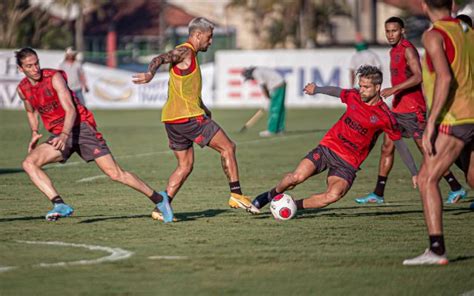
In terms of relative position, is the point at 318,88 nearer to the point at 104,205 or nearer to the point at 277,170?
the point at 104,205

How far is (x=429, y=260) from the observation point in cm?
895

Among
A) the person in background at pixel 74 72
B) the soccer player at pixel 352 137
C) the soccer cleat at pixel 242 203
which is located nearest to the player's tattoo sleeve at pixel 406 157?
the soccer player at pixel 352 137

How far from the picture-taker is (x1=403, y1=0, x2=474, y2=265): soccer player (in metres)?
8.80

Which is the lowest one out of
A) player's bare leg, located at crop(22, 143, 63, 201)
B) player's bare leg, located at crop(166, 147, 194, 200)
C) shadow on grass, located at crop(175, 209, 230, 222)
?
shadow on grass, located at crop(175, 209, 230, 222)

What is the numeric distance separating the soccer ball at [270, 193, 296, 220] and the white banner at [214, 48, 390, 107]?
2672 centimetres

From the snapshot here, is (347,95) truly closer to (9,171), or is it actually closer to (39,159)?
(39,159)

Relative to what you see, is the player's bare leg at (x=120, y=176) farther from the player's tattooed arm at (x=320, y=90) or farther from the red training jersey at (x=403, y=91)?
the red training jersey at (x=403, y=91)

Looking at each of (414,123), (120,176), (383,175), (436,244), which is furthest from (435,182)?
(383,175)

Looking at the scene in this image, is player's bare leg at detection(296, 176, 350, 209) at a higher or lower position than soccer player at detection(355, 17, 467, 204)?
lower

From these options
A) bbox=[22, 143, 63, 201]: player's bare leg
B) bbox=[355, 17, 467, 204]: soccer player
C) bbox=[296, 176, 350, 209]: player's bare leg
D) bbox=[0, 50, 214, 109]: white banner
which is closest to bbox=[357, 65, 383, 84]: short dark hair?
bbox=[296, 176, 350, 209]: player's bare leg

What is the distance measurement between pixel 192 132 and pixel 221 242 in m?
2.03

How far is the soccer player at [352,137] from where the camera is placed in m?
11.5

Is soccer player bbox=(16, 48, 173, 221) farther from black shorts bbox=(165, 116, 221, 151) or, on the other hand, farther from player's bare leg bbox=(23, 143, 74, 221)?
black shorts bbox=(165, 116, 221, 151)

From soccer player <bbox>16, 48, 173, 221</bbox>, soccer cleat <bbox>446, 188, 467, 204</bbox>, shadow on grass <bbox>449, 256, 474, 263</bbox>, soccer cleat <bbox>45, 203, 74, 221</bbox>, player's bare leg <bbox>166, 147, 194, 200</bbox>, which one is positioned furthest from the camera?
soccer cleat <bbox>446, 188, 467, 204</bbox>
